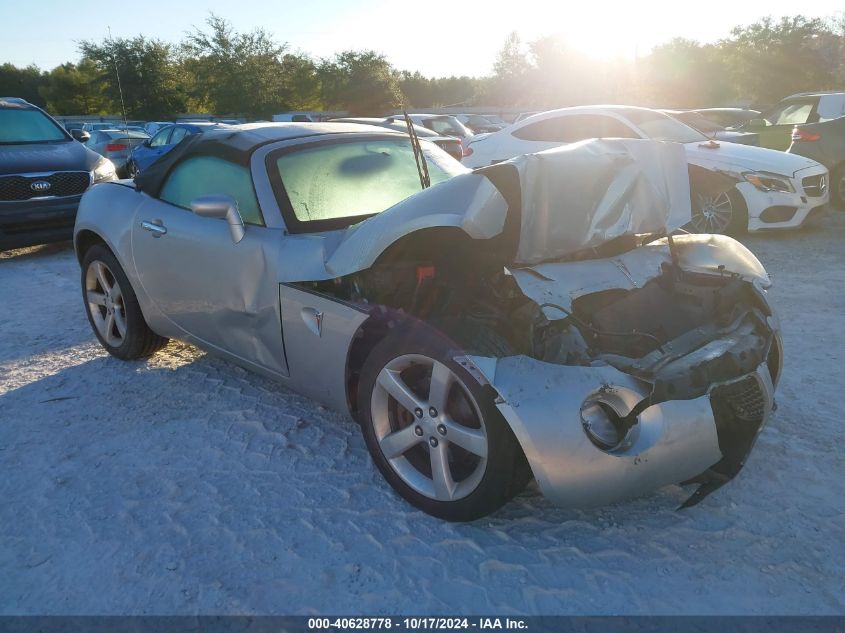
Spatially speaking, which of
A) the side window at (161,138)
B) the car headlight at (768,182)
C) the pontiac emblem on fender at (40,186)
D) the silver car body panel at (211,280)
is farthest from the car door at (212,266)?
the side window at (161,138)

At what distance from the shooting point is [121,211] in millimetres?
4312

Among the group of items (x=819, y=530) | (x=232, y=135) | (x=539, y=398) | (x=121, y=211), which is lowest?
(x=819, y=530)

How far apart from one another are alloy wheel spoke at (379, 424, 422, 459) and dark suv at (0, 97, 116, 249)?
681 centimetres

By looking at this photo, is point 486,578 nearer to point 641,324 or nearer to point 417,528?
point 417,528

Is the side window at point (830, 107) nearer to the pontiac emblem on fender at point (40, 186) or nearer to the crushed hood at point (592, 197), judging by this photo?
the crushed hood at point (592, 197)

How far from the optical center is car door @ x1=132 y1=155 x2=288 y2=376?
3352 millimetres

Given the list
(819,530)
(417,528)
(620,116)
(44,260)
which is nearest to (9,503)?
(417,528)

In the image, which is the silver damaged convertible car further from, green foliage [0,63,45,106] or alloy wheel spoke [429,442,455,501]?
green foliage [0,63,45,106]

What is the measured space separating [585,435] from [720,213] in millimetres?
6788

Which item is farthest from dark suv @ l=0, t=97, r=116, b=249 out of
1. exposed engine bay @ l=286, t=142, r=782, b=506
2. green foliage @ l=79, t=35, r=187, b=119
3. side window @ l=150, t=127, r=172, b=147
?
green foliage @ l=79, t=35, r=187, b=119

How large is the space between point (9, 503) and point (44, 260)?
614 cm

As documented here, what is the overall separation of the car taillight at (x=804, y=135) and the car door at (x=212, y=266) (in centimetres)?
887

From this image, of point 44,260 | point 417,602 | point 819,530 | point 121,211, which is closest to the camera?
point 417,602
